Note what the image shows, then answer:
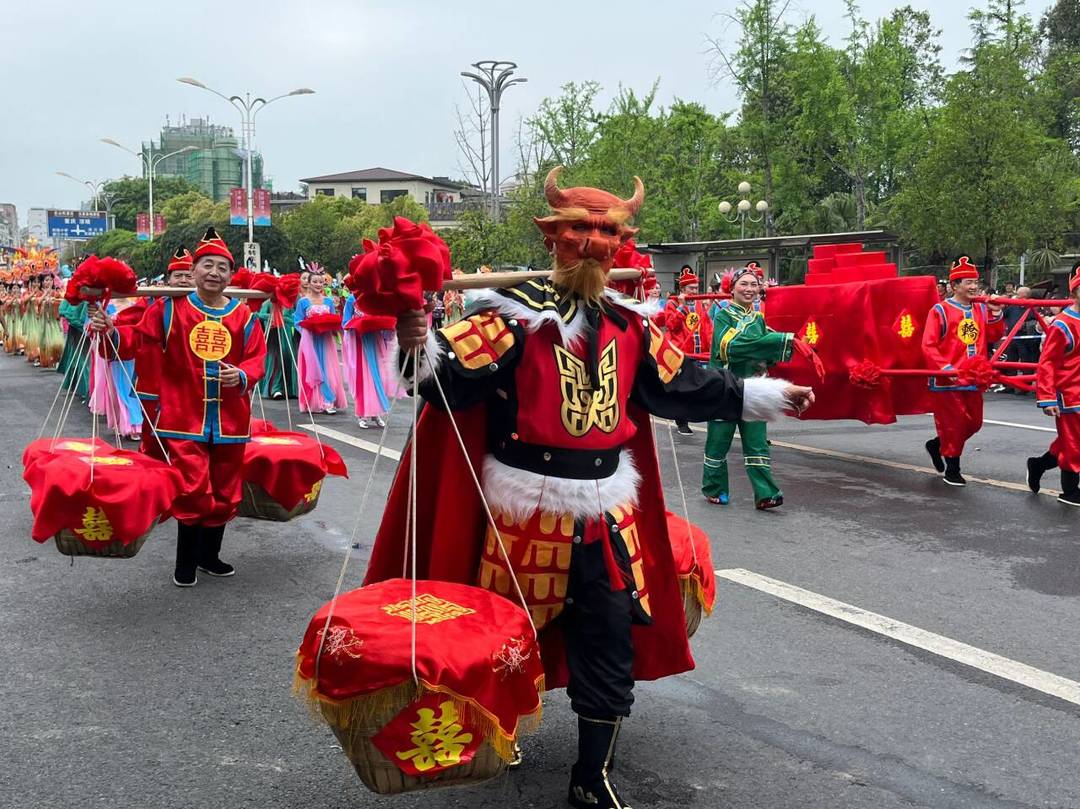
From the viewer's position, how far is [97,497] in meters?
5.28

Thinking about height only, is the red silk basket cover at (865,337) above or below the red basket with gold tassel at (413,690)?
above

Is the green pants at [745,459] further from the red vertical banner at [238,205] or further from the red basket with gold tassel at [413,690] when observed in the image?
the red vertical banner at [238,205]

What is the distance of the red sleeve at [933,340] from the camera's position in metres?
8.95

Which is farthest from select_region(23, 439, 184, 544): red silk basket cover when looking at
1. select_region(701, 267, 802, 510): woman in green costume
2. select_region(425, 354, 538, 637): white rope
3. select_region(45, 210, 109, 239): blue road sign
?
select_region(45, 210, 109, 239): blue road sign

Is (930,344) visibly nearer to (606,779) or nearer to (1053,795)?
(1053,795)

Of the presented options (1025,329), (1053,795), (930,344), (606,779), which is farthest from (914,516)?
(1025,329)

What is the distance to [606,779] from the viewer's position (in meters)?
3.38

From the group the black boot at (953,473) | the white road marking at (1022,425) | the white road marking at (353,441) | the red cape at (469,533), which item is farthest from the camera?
the white road marking at (1022,425)

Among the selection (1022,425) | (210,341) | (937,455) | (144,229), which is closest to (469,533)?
(210,341)

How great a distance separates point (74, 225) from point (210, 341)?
8395cm

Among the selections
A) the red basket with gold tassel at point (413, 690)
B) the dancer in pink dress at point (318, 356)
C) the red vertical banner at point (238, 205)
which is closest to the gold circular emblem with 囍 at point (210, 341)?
the red basket with gold tassel at point (413, 690)

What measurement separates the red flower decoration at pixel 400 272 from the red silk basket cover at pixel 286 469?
3.46 metres

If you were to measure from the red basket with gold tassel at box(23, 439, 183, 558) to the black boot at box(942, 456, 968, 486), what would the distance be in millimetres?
6230

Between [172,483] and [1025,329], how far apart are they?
15211 millimetres
